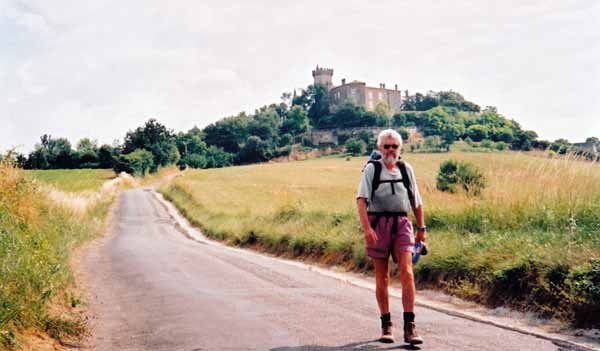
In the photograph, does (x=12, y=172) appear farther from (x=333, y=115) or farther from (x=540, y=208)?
(x=333, y=115)

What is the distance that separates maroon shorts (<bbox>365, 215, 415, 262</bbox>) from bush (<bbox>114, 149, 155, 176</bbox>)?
325ft

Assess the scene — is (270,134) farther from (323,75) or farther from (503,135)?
(503,135)

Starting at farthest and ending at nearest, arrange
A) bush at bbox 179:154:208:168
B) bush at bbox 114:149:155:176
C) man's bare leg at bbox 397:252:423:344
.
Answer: bush at bbox 179:154:208:168
bush at bbox 114:149:155:176
man's bare leg at bbox 397:252:423:344

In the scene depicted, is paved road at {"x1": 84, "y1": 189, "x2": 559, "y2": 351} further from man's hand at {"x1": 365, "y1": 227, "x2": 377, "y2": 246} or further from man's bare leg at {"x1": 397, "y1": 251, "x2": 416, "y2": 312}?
man's hand at {"x1": 365, "y1": 227, "x2": 377, "y2": 246}

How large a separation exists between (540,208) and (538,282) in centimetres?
353

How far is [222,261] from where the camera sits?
1662cm

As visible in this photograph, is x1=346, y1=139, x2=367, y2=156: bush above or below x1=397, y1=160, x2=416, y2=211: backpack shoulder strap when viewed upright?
above

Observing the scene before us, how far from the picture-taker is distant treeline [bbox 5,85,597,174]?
364ft

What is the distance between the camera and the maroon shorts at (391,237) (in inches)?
264

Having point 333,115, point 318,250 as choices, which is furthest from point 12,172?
point 333,115

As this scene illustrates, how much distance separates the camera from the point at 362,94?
174 meters

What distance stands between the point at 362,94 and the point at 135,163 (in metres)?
87.6

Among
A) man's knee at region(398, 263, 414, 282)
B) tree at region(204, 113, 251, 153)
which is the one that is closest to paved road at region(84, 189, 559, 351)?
man's knee at region(398, 263, 414, 282)

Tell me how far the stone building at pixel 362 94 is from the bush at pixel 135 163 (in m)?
75.3
